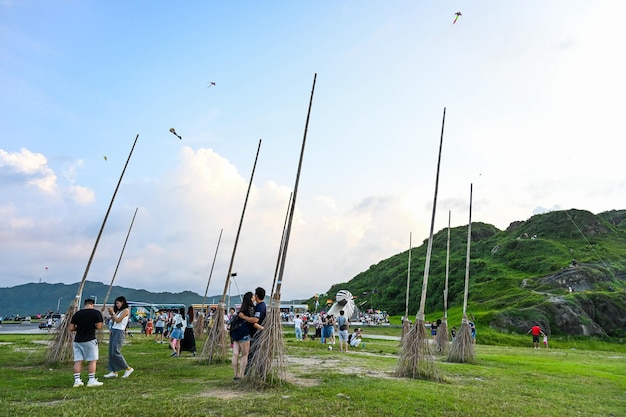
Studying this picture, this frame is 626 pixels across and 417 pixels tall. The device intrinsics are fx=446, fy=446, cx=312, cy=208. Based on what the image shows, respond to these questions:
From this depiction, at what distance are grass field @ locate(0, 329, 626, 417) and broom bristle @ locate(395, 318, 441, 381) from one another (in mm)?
463

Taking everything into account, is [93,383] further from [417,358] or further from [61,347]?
[417,358]

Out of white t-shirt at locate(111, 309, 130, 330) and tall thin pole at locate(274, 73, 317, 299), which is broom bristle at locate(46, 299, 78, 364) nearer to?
white t-shirt at locate(111, 309, 130, 330)

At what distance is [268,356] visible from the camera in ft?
32.7

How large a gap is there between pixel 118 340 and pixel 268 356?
466cm

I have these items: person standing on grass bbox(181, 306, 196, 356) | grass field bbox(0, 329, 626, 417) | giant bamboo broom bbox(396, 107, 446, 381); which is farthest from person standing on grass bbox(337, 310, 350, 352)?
giant bamboo broom bbox(396, 107, 446, 381)

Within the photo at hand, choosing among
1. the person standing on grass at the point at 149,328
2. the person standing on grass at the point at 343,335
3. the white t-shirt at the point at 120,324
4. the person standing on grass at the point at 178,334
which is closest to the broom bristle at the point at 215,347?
the white t-shirt at the point at 120,324

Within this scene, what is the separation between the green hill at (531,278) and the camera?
40844 millimetres

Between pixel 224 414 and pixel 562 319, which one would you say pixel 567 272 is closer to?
pixel 562 319

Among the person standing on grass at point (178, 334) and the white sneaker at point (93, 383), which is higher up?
the person standing on grass at point (178, 334)

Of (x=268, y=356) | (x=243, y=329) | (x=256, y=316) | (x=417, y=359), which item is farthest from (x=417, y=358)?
(x=243, y=329)

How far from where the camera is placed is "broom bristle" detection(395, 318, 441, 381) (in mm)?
12477

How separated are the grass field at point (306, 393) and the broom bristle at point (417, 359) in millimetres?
463

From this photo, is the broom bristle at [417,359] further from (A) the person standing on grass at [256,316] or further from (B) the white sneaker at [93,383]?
(B) the white sneaker at [93,383]

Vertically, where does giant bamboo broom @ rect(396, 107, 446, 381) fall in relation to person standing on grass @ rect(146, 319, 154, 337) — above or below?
above
